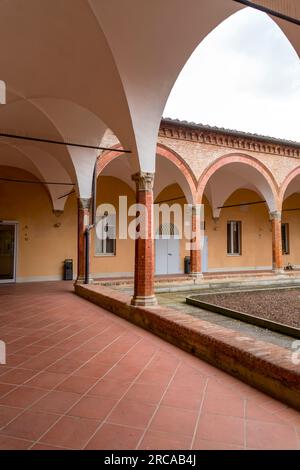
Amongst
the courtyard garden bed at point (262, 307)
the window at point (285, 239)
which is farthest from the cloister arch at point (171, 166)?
the window at point (285, 239)

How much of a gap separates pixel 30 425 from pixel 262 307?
558 cm

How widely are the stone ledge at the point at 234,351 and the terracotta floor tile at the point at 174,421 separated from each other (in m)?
0.83

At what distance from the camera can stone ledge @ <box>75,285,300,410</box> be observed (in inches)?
108

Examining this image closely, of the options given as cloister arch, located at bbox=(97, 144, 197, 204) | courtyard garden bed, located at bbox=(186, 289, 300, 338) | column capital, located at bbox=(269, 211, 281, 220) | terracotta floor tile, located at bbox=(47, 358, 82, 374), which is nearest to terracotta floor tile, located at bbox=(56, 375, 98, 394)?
terracotta floor tile, located at bbox=(47, 358, 82, 374)

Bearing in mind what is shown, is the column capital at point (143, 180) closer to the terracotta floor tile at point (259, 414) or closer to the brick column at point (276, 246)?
the terracotta floor tile at point (259, 414)

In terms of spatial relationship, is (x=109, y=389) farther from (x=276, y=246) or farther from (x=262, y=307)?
(x=276, y=246)

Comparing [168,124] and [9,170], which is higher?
[168,124]

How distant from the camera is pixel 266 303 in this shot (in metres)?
7.36

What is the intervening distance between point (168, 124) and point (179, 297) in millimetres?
5587

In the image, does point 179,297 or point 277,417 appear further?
point 179,297

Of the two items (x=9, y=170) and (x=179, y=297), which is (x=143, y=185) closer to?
(x=179, y=297)
